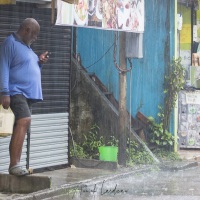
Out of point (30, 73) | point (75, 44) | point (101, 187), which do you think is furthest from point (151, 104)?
point (30, 73)

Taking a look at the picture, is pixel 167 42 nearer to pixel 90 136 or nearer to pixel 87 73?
pixel 87 73

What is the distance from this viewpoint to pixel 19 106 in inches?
383

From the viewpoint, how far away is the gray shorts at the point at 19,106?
9.71 meters

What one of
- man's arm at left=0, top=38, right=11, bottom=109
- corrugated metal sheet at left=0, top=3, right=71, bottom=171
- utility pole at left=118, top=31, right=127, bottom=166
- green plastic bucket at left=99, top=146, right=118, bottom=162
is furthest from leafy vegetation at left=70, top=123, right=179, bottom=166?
man's arm at left=0, top=38, right=11, bottom=109

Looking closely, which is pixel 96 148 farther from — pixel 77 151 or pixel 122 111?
pixel 122 111

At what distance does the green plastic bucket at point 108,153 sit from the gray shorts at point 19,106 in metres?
4.21

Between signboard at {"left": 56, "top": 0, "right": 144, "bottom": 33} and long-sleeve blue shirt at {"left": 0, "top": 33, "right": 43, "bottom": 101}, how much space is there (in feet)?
4.60

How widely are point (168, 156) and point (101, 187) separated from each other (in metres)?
4.88

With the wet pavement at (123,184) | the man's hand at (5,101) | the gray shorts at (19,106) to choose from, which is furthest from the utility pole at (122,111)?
the man's hand at (5,101)

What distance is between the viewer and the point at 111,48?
1599 cm

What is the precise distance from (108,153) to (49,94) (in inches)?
71.8

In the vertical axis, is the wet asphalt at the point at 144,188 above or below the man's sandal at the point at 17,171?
below

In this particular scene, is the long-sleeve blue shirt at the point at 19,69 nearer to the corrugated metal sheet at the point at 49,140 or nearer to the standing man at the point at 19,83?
the standing man at the point at 19,83

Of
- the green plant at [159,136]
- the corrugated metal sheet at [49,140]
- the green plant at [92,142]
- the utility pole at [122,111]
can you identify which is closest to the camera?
the corrugated metal sheet at [49,140]
